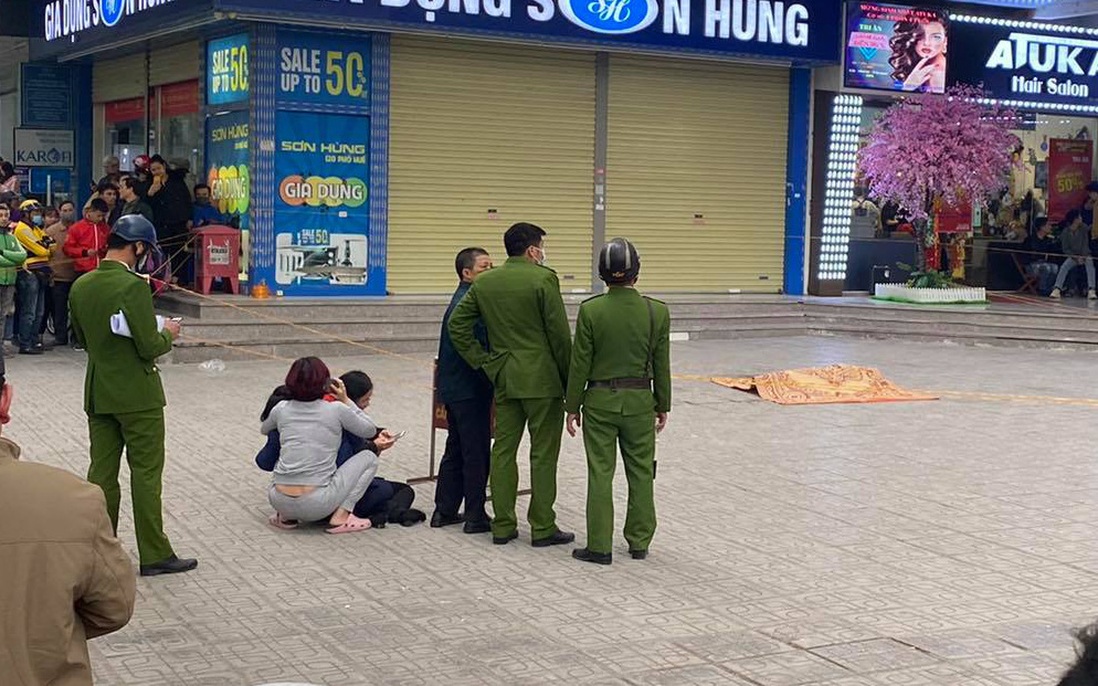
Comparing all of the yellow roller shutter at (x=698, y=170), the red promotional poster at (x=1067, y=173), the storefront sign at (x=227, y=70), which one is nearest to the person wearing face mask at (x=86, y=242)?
the storefront sign at (x=227, y=70)

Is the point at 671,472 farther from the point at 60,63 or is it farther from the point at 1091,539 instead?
the point at 60,63

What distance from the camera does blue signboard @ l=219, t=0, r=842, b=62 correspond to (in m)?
17.6

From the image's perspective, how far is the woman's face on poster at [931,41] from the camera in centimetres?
2228

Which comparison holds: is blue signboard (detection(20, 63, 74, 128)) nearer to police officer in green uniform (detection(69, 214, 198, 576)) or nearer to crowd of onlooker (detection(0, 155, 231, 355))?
crowd of onlooker (detection(0, 155, 231, 355))

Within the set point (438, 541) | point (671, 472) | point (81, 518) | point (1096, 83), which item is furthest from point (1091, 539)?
point (1096, 83)

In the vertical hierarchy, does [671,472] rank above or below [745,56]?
below

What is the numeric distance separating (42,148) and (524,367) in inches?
700

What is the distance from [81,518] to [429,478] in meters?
6.73

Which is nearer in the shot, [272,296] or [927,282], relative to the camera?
[272,296]

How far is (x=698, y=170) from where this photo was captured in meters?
21.3

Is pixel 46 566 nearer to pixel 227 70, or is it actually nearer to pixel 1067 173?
pixel 227 70

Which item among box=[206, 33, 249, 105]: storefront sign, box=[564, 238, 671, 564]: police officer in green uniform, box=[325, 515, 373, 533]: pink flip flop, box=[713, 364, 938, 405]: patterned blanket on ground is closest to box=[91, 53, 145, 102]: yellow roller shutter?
box=[206, 33, 249, 105]: storefront sign

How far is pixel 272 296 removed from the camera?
1803 centimetres

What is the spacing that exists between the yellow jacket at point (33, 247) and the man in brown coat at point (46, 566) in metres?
14.2
